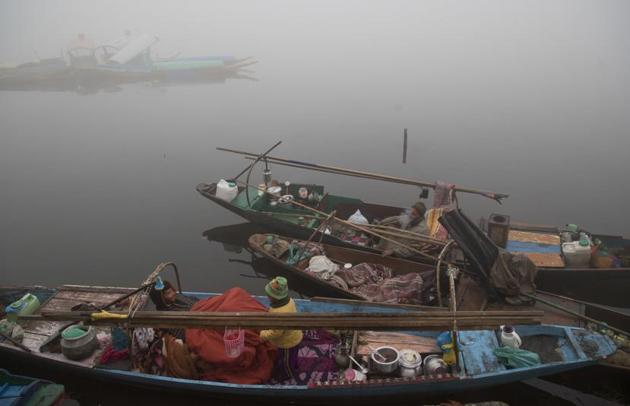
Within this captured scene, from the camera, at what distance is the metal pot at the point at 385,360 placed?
6.26 meters

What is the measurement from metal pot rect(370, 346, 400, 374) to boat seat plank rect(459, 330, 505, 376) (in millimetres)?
1044

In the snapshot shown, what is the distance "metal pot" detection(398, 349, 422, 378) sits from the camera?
20.5ft

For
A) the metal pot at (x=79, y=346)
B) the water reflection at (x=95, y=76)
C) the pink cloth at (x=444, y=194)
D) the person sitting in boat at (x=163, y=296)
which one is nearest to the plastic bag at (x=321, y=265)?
the pink cloth at (x=444, y=194)

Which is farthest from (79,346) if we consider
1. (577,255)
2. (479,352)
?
(577,255)

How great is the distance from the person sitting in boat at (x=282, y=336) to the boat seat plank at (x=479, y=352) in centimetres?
259

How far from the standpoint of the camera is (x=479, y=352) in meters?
6.53

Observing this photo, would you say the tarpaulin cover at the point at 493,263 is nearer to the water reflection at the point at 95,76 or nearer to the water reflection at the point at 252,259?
the water reflection at the point at 252,259

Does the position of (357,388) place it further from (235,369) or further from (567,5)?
(567,5)

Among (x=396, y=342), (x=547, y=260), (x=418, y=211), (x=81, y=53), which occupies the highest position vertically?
(x=81, y=53)

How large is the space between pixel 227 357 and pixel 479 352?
152 inches

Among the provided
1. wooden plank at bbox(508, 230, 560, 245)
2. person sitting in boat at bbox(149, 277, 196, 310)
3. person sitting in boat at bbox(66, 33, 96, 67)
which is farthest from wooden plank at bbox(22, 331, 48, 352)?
person sitting in boat at bbox(66, 33, 96, 67)

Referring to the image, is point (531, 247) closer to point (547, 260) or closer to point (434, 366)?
point (547, 260)

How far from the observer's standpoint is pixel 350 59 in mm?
49812

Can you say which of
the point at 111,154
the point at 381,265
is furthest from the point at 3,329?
the point at 111,154
